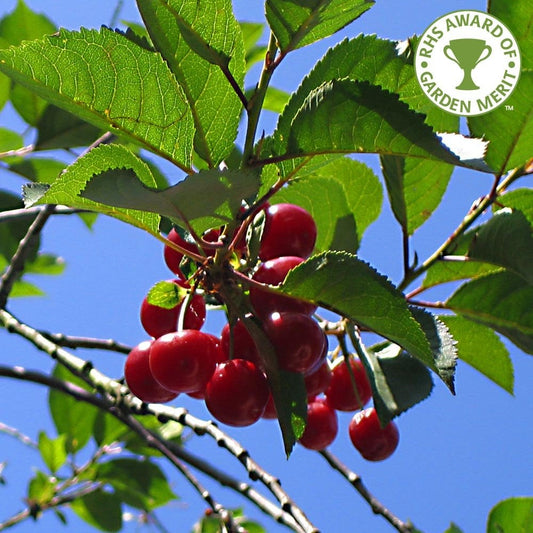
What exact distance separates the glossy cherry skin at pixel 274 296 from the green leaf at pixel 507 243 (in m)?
0.34

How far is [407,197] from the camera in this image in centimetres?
123

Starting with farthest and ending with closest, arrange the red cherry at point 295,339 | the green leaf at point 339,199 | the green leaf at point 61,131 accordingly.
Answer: the green leaf at point 61,131
the green leaf at point 339,199
the red cherry at point 295,339

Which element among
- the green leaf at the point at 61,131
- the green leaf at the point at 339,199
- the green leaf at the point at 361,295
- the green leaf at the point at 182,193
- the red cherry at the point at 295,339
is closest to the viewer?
the green leaf at the point at 182,193

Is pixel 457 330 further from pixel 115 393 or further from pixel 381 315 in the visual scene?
pixel 115 393

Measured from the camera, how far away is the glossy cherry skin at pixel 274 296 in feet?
2.92

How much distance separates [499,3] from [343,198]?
0.40m

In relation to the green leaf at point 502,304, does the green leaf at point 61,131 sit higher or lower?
higher

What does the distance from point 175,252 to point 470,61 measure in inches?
23.8

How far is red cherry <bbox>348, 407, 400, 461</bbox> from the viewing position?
1.23 metres

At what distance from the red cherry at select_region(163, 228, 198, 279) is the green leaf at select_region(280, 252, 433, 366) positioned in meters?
0.20

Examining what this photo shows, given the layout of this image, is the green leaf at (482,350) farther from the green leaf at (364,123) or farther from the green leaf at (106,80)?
the green leaf at (106,80)

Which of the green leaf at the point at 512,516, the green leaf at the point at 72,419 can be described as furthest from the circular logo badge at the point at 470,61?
the green leaf at the point at 72,419

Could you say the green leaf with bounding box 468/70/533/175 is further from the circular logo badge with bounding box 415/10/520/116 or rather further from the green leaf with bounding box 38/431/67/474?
the green leaf with bounding box 38/431/67/474

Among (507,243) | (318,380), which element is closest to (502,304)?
(507,243)
